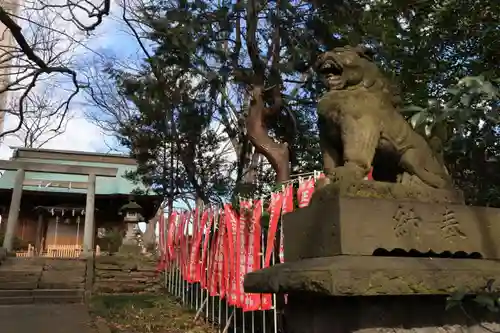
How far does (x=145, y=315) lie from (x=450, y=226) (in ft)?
25.1

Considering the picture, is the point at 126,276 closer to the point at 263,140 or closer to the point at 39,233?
the point at 263,140

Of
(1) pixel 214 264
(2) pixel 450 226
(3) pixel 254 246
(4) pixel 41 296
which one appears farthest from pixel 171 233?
(2) pixel 450 226

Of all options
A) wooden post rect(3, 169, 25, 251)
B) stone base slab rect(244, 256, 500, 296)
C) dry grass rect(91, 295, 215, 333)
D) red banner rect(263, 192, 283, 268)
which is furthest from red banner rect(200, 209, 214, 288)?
wooden post rect(3, 169, 25, 251)

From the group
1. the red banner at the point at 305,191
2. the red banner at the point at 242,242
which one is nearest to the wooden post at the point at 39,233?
the red banner at the point at 242,242

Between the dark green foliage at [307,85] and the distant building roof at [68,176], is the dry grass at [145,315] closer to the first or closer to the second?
the dark green foliage at [307,85]

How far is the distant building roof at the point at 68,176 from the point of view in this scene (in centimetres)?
2309

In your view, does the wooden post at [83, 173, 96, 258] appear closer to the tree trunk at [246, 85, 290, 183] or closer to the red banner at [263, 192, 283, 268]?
the tree trunk at [246, 85, 290, 183]

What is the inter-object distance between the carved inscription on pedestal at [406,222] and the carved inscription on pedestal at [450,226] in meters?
0.17

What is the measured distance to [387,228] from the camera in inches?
95.4

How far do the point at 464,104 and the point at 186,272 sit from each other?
8236mm

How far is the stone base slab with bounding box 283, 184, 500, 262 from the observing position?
2354 mm

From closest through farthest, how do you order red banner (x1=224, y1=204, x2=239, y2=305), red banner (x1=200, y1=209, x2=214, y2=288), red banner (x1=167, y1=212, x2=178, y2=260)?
red banner (x1=224, y1=204, x2=239, y2=305), red banner (x1=200, y1=209, x2=214, y2=288), red banner (x1=167, y1=212, x2=178, y2=260)

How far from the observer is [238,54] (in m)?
10.3

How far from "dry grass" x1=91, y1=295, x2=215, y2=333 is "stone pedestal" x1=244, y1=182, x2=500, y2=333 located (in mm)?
5902
